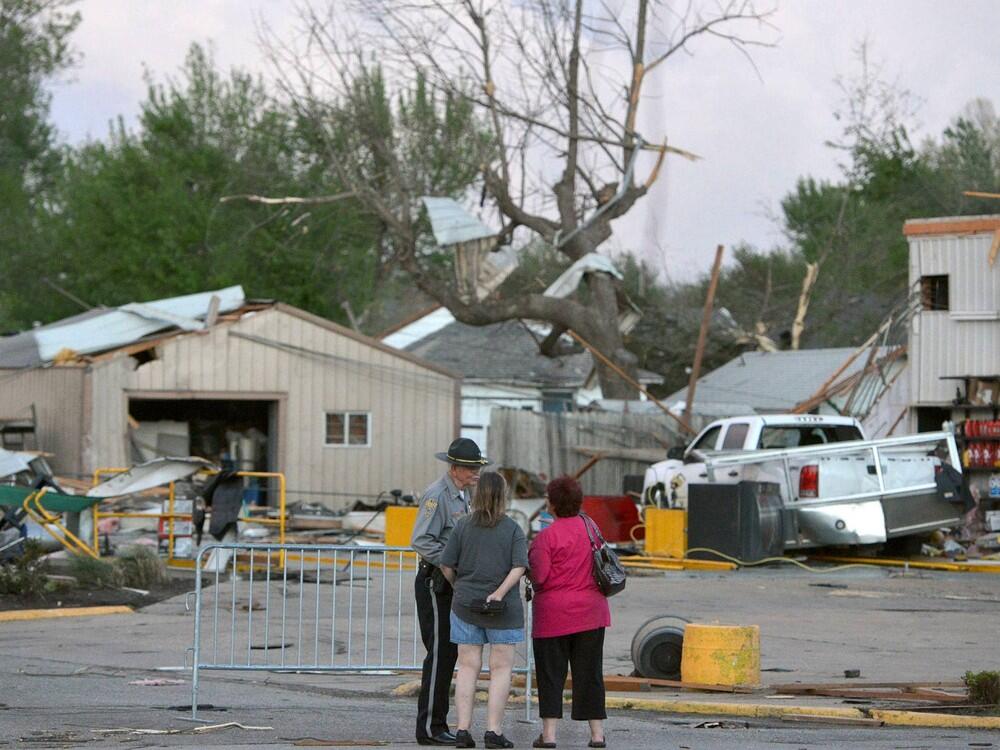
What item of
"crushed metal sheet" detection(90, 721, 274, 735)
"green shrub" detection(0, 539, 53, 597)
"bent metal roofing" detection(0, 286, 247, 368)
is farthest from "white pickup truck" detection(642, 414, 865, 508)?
"crushed metal sheet" detection(90, 721, 274, 735)

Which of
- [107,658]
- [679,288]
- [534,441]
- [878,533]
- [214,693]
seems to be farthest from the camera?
[679,288]

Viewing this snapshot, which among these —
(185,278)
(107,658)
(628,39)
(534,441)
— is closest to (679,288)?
(185,278)

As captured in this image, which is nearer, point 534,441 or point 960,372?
point 960,372

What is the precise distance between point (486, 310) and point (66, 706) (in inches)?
1020

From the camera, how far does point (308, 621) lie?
559 inches

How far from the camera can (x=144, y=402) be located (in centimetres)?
3158

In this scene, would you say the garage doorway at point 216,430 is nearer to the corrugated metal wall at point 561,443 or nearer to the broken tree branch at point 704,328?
the corrugated metal wall at point 561,443

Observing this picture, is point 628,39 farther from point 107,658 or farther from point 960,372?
point 107,658

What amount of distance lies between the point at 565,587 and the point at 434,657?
2.88ft

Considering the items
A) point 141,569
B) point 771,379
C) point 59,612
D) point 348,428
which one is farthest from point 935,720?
point 771,379

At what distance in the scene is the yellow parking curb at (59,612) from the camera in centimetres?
1459

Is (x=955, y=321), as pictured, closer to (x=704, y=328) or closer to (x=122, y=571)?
(x=704, y=328)

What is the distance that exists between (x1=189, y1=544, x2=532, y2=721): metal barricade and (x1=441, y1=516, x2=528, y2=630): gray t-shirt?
4.15 ft

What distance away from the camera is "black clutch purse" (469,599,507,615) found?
26.9ft
